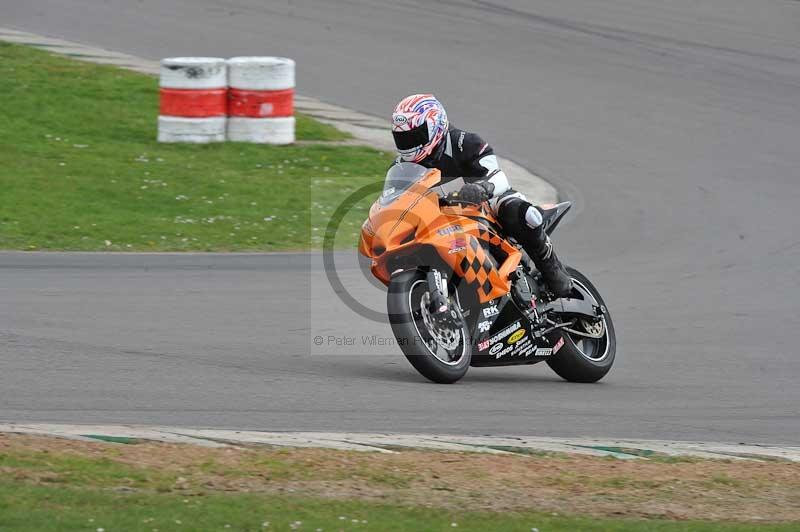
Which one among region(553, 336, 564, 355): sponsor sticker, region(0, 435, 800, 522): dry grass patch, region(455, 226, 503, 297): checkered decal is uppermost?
region(455, 226, 503, 297): checkered decal

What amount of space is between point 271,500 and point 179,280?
17.4 ft

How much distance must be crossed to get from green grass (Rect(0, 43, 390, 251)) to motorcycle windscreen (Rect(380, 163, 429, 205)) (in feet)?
13.8

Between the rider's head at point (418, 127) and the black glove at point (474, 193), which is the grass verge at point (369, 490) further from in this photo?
the rider's head at point (418, 127)

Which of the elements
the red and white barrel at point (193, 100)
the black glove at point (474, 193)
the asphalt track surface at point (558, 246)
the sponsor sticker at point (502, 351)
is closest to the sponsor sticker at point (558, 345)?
the asphalt track surface at point (558, 246)

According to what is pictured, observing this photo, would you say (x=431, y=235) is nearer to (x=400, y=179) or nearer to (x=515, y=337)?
(x=400, y=179)

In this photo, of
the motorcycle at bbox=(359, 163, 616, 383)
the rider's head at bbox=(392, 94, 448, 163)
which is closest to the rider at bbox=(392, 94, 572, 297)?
the rider's head at bbox=(392, 94, 448, 163)

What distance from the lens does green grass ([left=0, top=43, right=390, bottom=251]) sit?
40.0 feet

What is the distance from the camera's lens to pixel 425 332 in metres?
7.80

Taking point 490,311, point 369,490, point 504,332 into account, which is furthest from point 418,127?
point 369,490

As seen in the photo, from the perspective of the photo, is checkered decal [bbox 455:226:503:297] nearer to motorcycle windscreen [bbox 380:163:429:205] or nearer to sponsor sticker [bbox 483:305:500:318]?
sponsor sticker [bbox 483:305:500:318]

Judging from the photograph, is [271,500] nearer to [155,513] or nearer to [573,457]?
[155,513]

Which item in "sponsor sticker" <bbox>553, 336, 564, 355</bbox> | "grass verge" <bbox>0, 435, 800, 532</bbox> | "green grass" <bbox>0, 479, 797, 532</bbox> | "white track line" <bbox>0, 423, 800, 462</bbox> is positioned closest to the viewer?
"green grass" <bbox>0, 479, 797, 532</bbox>

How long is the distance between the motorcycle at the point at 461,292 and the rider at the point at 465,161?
0.11m

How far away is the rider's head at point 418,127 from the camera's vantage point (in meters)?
7.93
